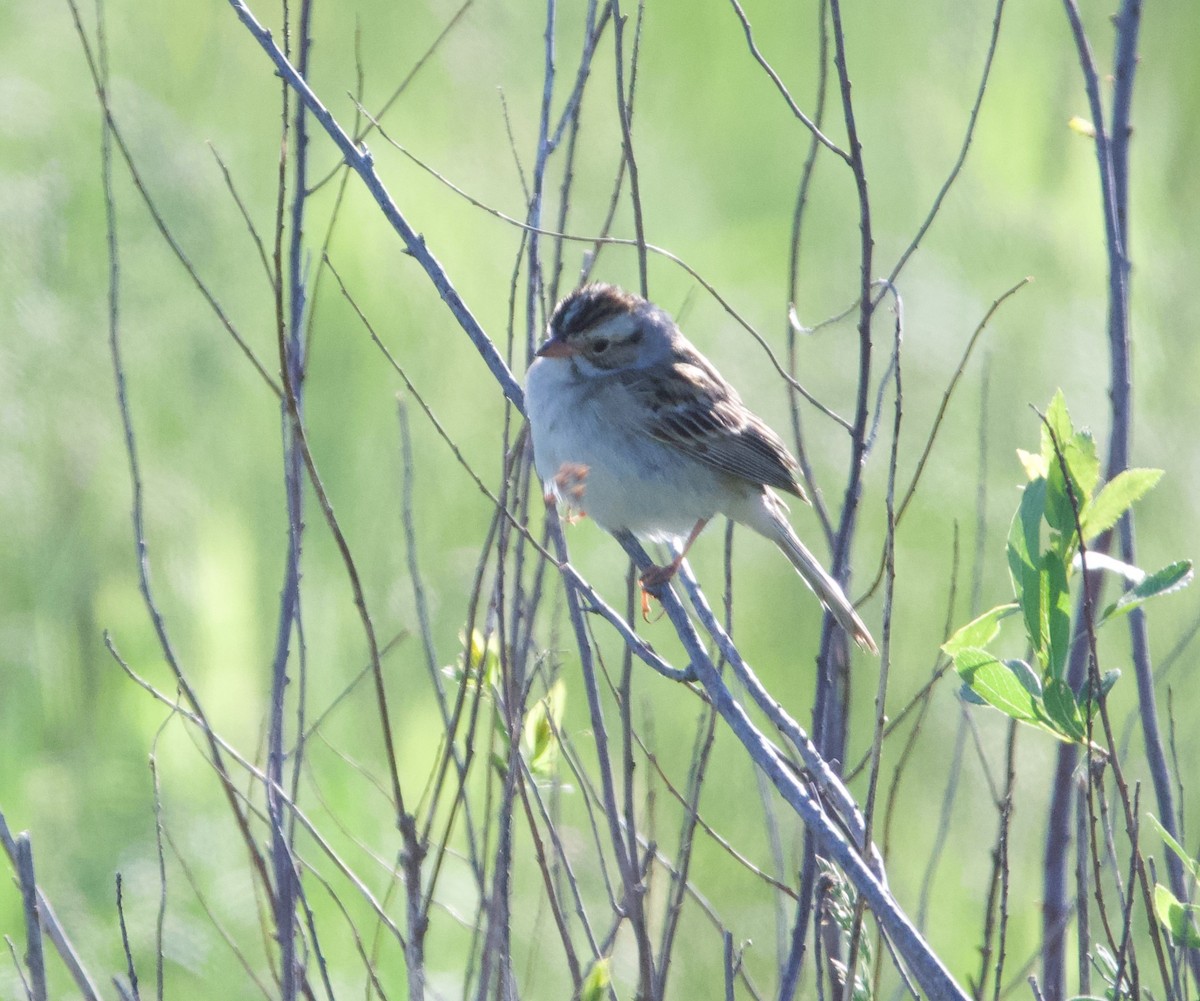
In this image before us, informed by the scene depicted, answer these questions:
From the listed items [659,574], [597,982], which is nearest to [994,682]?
[597,982]

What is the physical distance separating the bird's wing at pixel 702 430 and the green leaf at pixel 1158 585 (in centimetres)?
192

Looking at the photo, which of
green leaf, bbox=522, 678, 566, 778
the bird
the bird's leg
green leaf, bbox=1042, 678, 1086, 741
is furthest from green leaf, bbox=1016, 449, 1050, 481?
the bird

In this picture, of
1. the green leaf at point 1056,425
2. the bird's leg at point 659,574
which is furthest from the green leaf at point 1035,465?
the bird's leg at point 659,574

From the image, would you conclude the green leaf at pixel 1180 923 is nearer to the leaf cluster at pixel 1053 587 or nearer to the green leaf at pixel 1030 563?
the leaf cluster at pixel 1053 587

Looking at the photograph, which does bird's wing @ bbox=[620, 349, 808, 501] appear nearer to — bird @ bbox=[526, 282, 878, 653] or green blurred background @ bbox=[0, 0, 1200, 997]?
bird @ bbox=[526, 282, 878, 653]

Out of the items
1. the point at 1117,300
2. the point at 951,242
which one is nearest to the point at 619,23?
the point at 1117,300

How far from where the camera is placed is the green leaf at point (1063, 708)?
197 centimetres

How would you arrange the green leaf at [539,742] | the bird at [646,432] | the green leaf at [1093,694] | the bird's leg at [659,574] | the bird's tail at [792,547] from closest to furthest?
the green leaf at [1093,694], the green leaf at [539,742], the bird's leg at [659,574], the bird's tail at [792,547], the bird at [646,432]

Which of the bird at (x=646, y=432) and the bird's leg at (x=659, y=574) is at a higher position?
the bird at (x=646, y=432)

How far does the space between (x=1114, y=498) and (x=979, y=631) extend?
250 mm

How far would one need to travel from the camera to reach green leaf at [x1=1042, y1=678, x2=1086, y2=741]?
197 cm

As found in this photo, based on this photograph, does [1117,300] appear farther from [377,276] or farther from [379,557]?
[377,276]

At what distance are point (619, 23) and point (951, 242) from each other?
4.65 meters

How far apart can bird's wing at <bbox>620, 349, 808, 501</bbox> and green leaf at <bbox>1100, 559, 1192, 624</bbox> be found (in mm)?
1924
